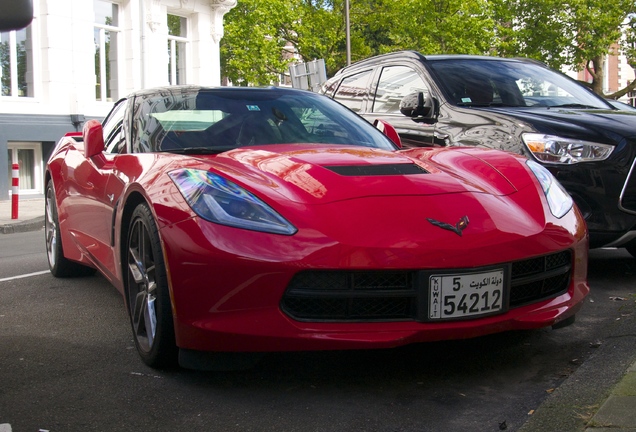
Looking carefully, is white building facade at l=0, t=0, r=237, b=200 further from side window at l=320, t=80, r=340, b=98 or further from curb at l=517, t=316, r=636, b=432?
curb at l=517, t=316, r=636, b=432

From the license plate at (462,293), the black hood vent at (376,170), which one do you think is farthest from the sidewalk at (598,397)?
the black hood vent at (376,170)

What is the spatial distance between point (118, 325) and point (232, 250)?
181cm

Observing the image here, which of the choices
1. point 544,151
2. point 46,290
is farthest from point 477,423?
point 46,290

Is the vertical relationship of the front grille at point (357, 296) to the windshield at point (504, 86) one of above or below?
below

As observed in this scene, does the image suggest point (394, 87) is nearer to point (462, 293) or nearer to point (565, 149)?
point (565, 149)

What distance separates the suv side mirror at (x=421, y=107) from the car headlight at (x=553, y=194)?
7.56ft

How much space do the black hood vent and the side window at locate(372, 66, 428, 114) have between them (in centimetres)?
320

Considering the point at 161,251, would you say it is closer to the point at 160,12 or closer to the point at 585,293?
the point at 585,293

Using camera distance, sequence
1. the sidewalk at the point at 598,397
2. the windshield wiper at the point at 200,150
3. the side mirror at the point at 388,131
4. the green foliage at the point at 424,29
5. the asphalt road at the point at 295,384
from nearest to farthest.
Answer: the sidewalk at the point at 598,397
the asphalt road at the point at 295,384
the windshield wiper at the point at 200,150
the side mirror at the point at 388,131
the green foliage at the point at 424,29

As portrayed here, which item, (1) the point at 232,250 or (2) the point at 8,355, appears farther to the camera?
(2) the point at 8,355

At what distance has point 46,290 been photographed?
19.9ft

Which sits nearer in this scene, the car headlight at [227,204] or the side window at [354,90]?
the car headlight at [227,204]

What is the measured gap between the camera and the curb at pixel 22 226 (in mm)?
11977

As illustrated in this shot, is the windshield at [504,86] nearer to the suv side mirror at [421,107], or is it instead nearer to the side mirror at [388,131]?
the suv side mirror at [421,107]
